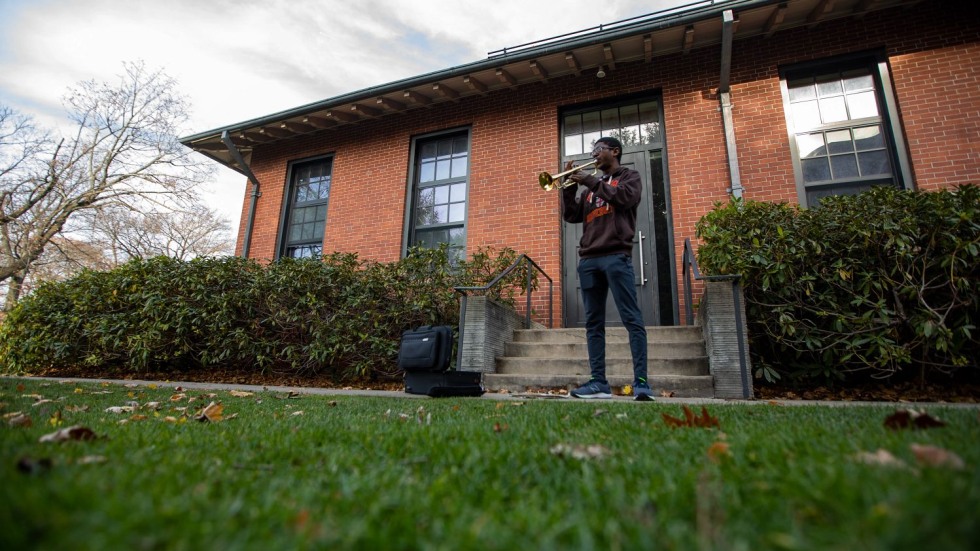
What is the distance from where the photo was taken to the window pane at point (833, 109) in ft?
19.7

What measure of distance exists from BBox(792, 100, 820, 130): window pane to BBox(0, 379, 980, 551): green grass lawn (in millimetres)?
5647

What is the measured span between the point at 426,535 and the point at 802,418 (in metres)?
2.20

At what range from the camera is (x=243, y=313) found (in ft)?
20.4

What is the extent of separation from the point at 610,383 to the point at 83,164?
1777 cm

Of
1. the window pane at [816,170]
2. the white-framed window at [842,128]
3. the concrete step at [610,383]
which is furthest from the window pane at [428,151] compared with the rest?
the window pane at [816,170]

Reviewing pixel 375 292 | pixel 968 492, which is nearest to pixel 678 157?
pixel 375 292

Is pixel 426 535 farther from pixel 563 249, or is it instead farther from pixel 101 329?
pixel 101 329

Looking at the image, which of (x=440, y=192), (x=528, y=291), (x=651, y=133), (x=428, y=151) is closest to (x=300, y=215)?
(x=428, y=151)

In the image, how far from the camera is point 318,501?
899 millimetres

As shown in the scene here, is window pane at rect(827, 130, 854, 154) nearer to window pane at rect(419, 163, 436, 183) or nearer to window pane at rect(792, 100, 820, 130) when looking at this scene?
window pane at rect(792, 100, 820, 130)

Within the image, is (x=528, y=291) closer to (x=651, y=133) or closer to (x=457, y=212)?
(x=457, y=212)

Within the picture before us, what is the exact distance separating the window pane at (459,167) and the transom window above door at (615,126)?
1.83m

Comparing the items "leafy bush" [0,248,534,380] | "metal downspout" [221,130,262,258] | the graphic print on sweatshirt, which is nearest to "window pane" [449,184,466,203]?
"leafy bush" [0,248,534,380]

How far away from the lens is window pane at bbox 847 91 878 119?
233 inches
